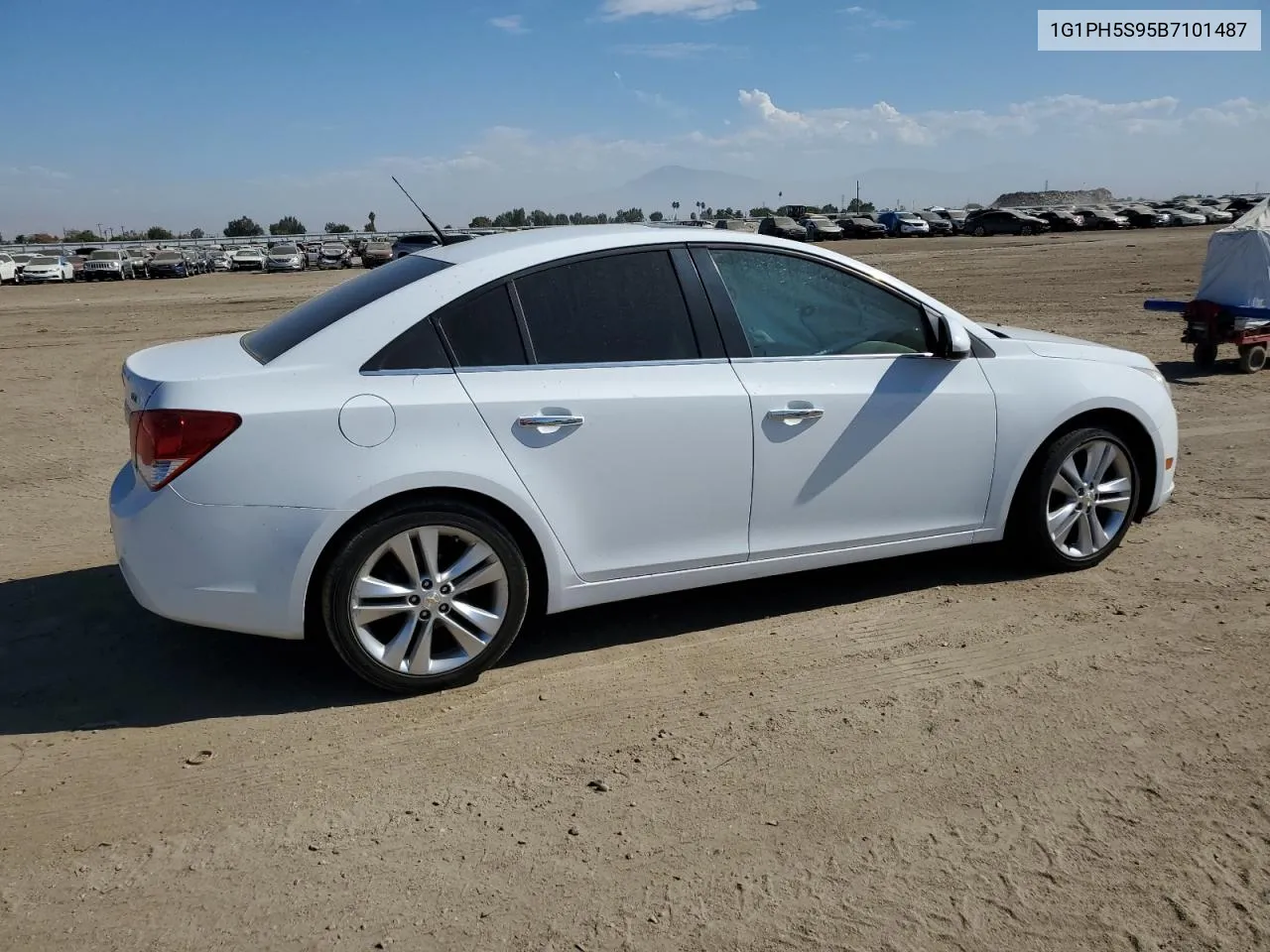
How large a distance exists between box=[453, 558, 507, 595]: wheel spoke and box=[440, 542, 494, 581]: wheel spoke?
2cm

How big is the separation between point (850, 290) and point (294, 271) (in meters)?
49.1

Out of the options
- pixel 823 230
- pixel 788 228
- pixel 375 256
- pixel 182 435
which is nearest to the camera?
pixel 182 435

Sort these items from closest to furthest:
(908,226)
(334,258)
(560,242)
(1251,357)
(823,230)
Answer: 1. (560,242)
2. (1251,357)
3. (334,258)
4. (823,230)
5. (908,226)

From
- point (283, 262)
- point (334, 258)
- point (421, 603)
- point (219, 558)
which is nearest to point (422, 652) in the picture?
point (421, 603)

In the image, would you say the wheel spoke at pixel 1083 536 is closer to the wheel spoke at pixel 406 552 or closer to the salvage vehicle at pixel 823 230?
the wheel spoke at pixel 406 552

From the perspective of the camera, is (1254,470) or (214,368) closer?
(214,368)

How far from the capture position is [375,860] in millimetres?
3104

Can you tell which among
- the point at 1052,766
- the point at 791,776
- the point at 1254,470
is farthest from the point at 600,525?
the point at 1254,470

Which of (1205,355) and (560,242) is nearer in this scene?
(560,242)

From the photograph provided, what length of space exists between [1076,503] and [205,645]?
158 inches

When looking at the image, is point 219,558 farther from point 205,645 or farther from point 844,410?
point 844,410

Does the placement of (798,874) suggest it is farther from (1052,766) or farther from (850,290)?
(850,290)

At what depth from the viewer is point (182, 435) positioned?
376 centimetres

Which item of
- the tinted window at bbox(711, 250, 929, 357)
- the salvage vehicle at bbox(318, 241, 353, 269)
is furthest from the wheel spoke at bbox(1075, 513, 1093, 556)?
the salvage vehicle at bbox(318, 241, 353, 269)
